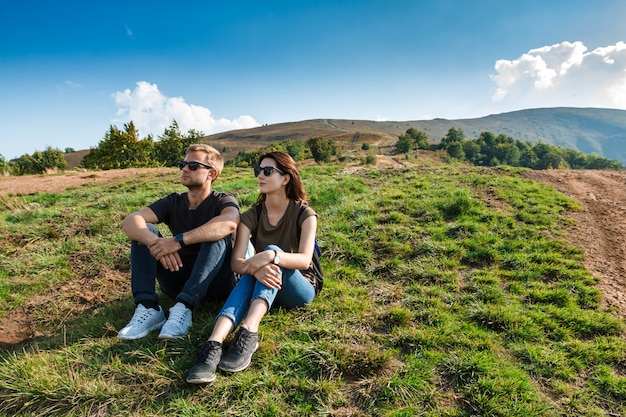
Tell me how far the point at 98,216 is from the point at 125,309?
481cm

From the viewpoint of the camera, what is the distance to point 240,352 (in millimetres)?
2686

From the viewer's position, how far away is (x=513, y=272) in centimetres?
491

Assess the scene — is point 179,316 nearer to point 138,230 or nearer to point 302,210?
point 138,230

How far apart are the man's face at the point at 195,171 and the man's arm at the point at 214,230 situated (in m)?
0.56

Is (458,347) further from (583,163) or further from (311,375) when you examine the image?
(583,163)

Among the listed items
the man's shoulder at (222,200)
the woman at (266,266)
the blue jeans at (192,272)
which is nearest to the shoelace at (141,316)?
the blue jeans at (192,272)

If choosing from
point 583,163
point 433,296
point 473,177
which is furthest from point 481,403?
point 583,163

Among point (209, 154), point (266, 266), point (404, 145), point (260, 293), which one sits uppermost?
point (404, 145)

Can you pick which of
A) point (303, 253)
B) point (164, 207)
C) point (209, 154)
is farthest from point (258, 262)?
point (164, 207)

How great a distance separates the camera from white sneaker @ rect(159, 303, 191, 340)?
302 centimetres

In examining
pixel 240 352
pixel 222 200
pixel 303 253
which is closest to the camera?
pixel 240 352

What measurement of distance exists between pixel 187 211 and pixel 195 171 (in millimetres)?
517

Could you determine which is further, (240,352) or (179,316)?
(179,316)

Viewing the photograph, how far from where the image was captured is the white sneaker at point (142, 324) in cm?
309
